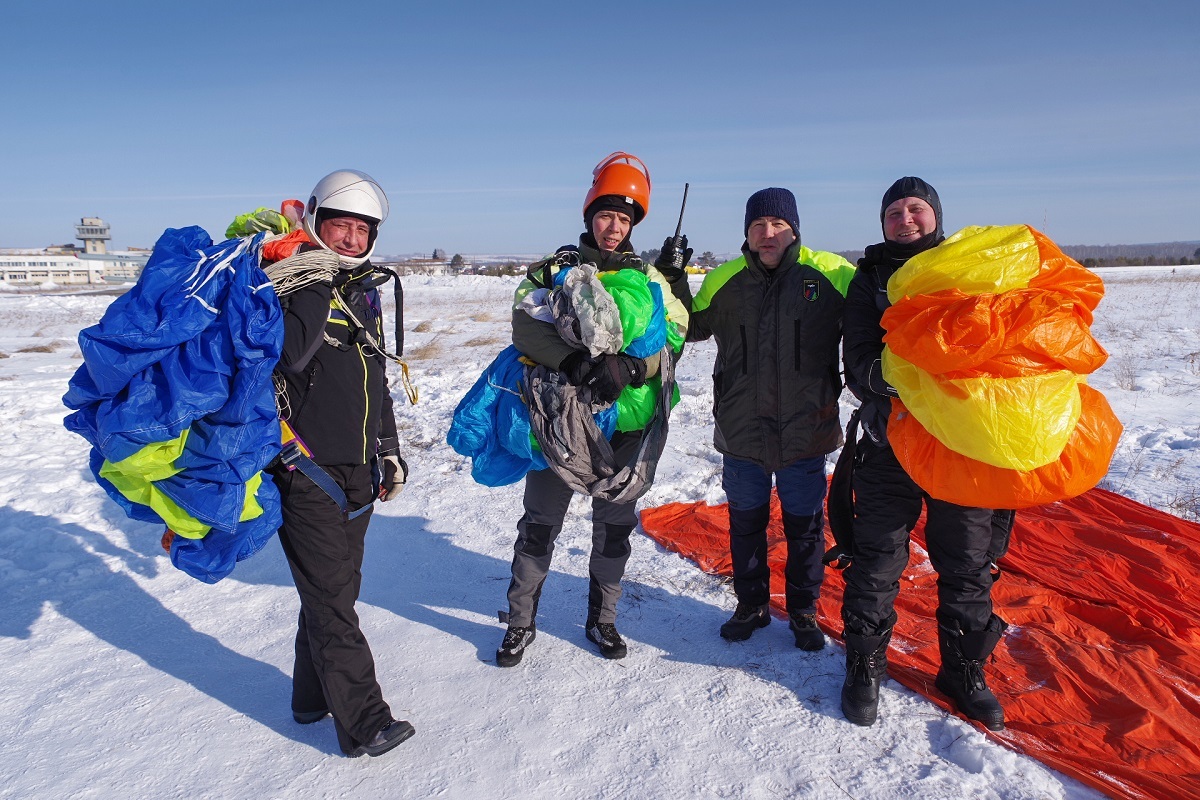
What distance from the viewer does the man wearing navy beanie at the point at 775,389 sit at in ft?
9.48

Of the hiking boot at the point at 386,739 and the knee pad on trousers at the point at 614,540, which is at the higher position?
the knee pad on trousers at the point at 614,540

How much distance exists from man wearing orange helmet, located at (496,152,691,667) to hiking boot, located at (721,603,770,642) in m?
0.52

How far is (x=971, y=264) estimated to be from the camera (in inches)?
84.9

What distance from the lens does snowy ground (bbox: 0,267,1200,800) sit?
2283mm

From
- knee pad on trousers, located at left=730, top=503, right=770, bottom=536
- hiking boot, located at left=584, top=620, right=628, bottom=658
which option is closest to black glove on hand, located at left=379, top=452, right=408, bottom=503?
hiking boot, located at left=584, top=620, right=628, bottom=658

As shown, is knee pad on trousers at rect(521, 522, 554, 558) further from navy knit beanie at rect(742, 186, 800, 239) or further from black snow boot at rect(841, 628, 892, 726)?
navy knit beanie at rect(742, 186, 800, 239)

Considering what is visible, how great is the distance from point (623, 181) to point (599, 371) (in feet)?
2.73

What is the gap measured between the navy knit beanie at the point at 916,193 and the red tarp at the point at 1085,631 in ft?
5.99

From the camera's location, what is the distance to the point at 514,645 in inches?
118

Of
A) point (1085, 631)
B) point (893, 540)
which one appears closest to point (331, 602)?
point (893, 540)

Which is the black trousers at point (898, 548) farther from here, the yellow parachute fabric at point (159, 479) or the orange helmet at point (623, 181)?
the yellow parachute fabric at point (159, 479)

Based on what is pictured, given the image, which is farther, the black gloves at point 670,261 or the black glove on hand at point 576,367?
the black gloves at point 670,261

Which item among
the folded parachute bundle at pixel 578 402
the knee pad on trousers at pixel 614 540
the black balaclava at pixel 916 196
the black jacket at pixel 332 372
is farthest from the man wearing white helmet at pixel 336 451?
the black balaclava at pixel 916 196

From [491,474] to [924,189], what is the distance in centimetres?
206
